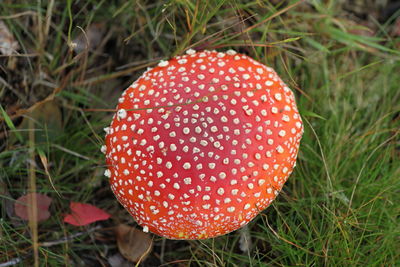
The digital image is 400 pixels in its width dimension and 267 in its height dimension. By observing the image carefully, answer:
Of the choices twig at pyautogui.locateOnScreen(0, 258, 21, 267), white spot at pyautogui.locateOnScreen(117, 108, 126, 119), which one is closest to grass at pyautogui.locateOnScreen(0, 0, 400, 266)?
twig at pyautogui.locateOnScreen(0, 258, 21, 267)

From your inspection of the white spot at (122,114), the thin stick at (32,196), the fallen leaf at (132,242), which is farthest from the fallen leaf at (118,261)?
the white spot at (122,114)

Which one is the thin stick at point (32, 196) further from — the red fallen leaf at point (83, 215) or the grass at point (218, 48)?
the red fallen leaf at point (83, 215)

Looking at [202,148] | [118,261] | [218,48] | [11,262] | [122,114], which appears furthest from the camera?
[218,48]

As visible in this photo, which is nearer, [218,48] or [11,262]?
[11,262]

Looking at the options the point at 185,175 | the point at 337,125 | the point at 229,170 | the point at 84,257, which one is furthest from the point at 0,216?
the point at 337,125

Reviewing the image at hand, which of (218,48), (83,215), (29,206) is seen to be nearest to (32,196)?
(29,206)

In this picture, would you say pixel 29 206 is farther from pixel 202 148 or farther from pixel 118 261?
pixel 202 148

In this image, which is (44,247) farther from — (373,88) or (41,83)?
(373,88)
